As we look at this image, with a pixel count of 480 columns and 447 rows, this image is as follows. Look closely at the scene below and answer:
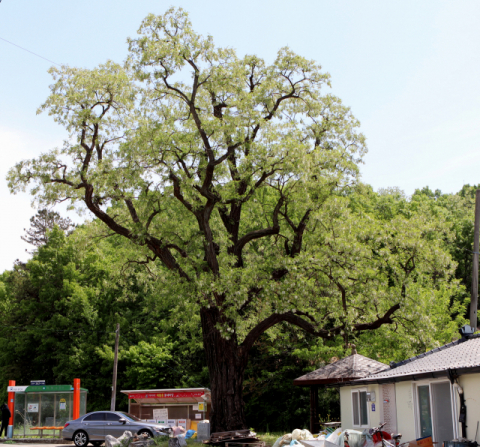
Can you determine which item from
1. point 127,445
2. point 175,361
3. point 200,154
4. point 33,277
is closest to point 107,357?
point 175,361

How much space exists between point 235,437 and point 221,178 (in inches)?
410

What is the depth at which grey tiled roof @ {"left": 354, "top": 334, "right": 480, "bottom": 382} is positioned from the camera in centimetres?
1245

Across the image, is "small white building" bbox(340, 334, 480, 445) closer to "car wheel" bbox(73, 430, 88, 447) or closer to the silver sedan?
the silver sedan

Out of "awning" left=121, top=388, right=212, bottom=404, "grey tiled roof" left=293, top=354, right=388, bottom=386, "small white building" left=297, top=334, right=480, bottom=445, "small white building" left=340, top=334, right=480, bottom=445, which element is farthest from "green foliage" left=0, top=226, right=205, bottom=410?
"small white building" left=340, top=334, right=480, bottom=445

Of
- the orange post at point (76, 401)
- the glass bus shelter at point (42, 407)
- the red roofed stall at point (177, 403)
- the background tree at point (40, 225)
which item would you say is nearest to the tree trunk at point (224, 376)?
the red roofed stall at point (177, 403)

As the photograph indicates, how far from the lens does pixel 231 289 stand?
18844 mm

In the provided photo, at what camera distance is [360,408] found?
1927cm

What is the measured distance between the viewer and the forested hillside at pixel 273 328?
20766 millimetres

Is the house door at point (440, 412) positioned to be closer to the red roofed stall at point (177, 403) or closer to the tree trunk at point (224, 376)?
the tree trunk at point (224, 376)

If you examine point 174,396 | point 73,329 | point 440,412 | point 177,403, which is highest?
point 73,329

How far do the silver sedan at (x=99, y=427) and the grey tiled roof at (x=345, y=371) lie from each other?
23.7 ft

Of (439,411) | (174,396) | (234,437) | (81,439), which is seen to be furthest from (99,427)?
(439,411)

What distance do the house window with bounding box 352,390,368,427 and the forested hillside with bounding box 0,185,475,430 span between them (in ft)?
7.36

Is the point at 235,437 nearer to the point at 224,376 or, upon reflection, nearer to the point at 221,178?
the point at 224,376
